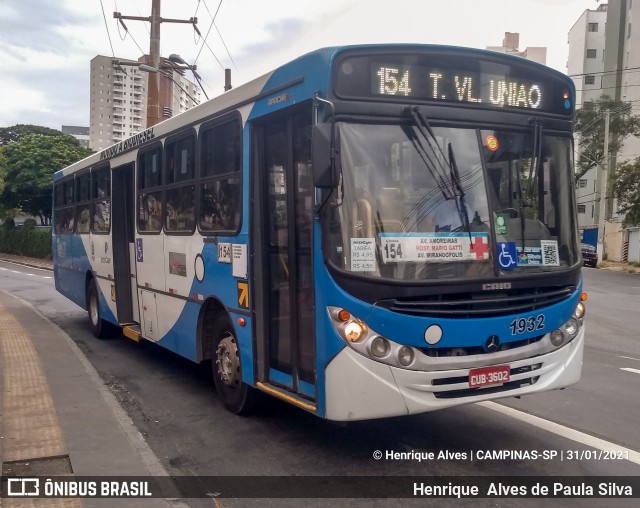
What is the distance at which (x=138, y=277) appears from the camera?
9.68 metres

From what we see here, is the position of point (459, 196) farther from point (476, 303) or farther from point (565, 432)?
point (565, 432)

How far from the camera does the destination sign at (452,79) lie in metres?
5.11

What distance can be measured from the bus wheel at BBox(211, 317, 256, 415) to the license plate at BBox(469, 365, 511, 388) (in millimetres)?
2359

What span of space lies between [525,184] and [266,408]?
332cm

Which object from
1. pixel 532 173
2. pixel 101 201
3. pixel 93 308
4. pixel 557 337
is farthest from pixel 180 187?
pixel 93 308

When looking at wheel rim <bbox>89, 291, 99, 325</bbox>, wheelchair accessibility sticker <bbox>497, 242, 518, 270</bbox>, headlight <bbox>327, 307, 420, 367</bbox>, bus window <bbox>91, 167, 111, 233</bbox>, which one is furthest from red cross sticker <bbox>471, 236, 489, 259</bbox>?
wheel rim <bbox>89, 291, 99, 325</bbox>


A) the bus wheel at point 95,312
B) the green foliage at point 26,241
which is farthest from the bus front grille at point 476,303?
the green foliage at point 26,241

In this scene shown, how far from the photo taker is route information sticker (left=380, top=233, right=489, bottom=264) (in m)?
4.97

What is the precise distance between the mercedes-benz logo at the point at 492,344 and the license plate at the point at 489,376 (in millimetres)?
137

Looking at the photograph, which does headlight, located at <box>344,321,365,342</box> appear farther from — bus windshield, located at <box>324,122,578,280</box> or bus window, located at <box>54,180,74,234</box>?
bus window, located at <box>54,180,74,234</box>

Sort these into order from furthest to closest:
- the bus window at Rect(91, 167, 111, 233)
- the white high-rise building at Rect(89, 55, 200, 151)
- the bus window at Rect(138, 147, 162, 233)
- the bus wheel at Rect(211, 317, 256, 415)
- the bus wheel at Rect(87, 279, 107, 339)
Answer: the white high-rise building at Rect(89, 55, 200, 151) → the bus wheel at Rect(87, 279, 107, 339) → the bus window at Rect(91, 167, 111, 233) → the bus window at Rect(138, 147, 162, 233) → the bus wheel at Rect(211, 317, 256, 415)

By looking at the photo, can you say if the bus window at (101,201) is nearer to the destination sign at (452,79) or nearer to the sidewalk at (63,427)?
the sidewalk at (63,427)

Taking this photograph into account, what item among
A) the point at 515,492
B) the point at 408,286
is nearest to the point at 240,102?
the point at 408,286

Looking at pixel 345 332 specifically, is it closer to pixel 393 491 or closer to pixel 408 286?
pixel 408 286
